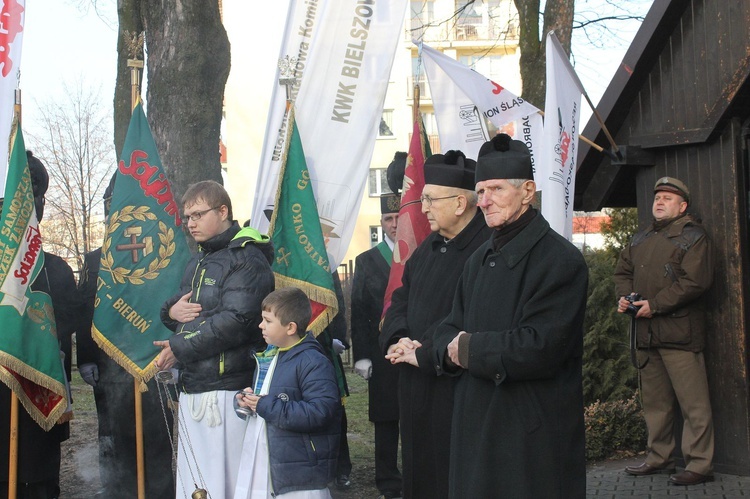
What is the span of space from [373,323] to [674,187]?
8.54 ft

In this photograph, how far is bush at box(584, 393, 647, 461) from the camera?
8.88 m

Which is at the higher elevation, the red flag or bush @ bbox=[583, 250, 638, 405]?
the red flag

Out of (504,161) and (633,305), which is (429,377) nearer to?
(504,161)

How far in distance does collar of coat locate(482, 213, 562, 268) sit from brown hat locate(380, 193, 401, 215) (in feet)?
11.5

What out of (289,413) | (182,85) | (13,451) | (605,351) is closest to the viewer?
(289,413)

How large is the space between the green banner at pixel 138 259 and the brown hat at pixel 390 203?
1.78 metres

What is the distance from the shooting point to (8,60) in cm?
717

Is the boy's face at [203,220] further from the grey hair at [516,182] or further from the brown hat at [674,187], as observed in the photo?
the brown hat at [674,187]

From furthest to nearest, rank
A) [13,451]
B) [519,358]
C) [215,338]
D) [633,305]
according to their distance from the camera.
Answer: [633,305] < [13,451] < [215,338] < [519,358]

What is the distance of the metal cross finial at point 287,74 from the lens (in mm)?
6918

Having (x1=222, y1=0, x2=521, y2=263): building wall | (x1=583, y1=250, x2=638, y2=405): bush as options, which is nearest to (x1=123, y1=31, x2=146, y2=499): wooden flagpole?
(x1=583, y1=250, x2=638, y2=405): bush

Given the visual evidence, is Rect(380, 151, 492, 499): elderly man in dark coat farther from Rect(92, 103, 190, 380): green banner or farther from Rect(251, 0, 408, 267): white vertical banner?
Rect(92, 103, 190, 380): green banner

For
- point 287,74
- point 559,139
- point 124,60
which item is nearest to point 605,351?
point 559,139

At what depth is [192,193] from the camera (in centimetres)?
601
